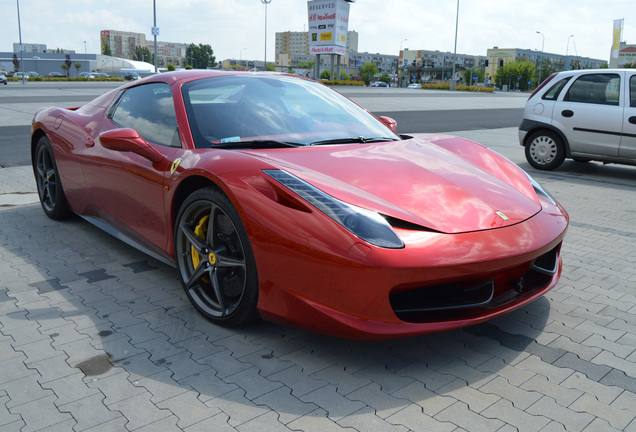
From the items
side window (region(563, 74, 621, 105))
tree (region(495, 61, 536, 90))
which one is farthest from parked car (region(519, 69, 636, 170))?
tree (region(495, 61, 536, 90))

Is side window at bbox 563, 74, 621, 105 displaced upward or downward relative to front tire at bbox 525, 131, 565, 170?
upward

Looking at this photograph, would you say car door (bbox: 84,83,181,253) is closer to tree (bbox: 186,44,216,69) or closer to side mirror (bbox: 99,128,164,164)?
side mirror (bbox: 99,128,164,164)

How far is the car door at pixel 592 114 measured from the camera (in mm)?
7934

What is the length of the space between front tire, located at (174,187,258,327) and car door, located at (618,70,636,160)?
269 inches

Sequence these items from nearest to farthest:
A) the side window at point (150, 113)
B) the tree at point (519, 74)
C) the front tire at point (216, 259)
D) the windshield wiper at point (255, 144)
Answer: the front tire at point (216, 259), the windshield wiper at point (255, 144), the side window at point (150, 113), the tree at point (519, 74)

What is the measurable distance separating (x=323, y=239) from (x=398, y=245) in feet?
1.03

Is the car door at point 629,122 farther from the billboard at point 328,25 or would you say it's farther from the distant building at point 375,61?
the distant building at point 375,61

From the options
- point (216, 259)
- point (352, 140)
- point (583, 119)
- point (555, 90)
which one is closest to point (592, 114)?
point (583, 119)

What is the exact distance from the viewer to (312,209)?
97.0 inches

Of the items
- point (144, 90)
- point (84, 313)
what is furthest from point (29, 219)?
point (84, 313)

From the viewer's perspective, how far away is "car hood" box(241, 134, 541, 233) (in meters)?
2.59

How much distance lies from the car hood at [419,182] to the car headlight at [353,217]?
0.05 metres

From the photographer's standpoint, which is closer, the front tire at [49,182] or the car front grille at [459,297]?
the car front grille at [459,297]

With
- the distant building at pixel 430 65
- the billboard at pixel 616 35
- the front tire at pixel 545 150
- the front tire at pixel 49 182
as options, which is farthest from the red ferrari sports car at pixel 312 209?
the distant building at pixel 430 65
